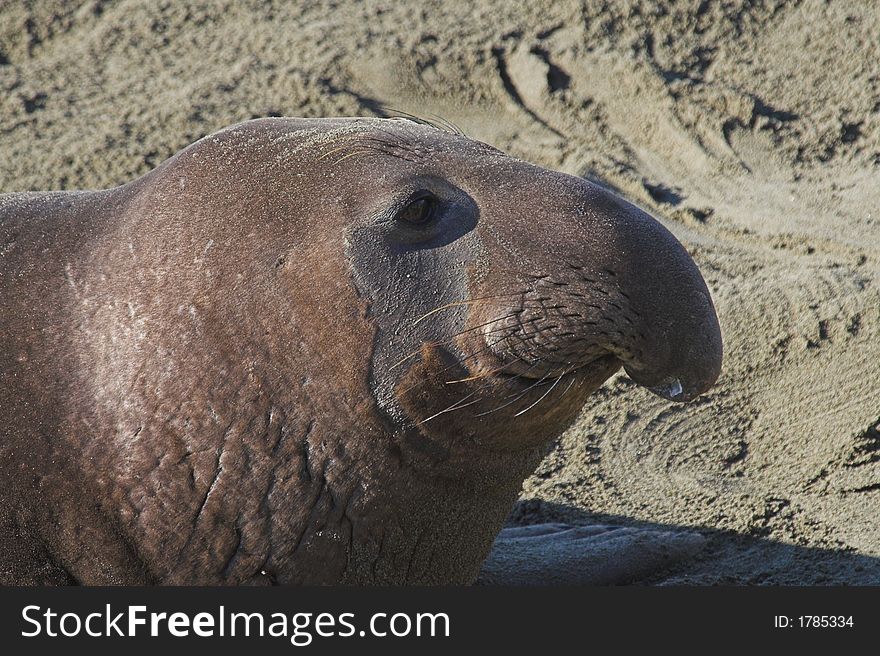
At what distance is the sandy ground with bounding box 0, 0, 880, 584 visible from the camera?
4.43 meters

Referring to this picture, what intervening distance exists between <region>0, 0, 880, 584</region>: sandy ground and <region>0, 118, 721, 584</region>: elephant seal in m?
1.42

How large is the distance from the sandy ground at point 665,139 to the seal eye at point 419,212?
1702mm

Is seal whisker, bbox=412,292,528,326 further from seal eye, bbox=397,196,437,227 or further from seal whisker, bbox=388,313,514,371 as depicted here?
seal eye, bbox=397,196,437,227

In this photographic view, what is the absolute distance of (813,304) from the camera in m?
5.01

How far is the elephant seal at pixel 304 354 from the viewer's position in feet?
9.45

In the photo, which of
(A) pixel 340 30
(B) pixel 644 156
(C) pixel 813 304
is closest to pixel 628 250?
(C) pixel 813 304

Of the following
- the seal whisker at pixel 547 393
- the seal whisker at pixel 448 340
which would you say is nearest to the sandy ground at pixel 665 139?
the seal whisker at pixel 547 393

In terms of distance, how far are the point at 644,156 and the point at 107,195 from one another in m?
3.60

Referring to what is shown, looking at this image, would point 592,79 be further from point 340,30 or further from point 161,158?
point 161,158

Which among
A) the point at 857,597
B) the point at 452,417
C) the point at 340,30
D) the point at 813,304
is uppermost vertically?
the point at 340,30

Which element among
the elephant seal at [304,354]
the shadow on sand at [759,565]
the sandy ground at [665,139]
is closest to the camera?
the elephant seal at [304,354]

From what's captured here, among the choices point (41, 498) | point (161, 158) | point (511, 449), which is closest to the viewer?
point (41, 498)

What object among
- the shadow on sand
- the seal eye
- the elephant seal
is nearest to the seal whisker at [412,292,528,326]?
the elephant seal

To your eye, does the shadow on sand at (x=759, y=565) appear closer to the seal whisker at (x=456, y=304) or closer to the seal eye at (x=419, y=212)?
the seal whisker at (x=456, y=304)
